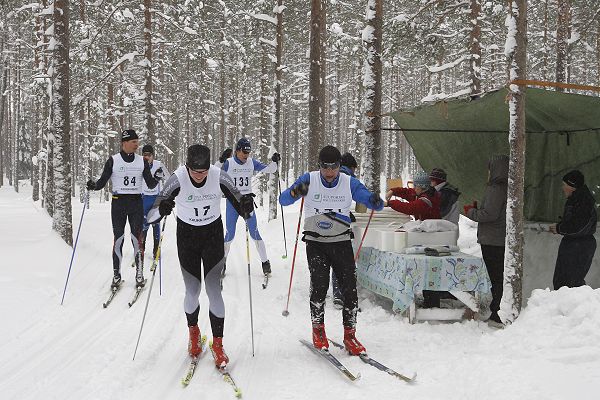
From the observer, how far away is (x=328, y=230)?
211 inches

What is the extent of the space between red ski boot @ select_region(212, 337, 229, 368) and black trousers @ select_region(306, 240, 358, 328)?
42.6 inches

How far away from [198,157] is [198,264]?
1.16 meters

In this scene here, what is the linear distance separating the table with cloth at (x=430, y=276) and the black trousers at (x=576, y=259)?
1.12m

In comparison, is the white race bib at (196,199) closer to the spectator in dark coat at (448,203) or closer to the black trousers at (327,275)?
the black trousers at (327,275)

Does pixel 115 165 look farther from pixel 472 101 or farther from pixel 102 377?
pixel 472 101

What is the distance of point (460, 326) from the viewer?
6129 millimetres

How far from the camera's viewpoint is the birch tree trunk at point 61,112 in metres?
10.6

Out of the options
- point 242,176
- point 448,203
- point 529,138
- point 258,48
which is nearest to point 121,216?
point 242,176

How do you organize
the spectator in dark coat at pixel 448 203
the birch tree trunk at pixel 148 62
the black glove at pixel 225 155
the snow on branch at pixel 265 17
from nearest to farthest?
the spectator in dark coat at pixel 448 203, the black glove at pixel 225 155, the birch tree trunk at pixel 148 62, the snow on branch at pixel 265 17

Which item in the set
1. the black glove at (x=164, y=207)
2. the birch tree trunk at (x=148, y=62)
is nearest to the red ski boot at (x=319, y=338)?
the black glove at (x=164, y=207)

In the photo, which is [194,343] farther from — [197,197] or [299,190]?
[299,190]

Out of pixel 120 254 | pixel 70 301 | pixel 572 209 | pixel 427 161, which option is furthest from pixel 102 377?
pixel 427 161

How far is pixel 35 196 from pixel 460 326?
99.8 ft

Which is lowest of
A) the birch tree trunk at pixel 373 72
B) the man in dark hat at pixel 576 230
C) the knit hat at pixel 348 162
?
the man in dark hat at pixel 576 230
